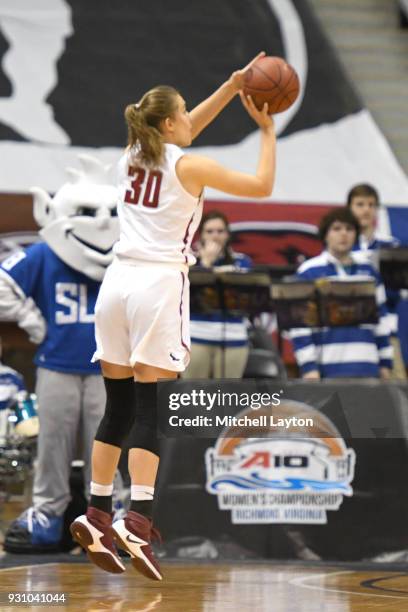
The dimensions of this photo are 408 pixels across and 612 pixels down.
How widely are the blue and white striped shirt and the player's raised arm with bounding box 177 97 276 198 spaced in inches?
113

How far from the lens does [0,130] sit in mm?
10820

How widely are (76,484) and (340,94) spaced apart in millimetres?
6238

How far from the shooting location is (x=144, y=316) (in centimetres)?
460

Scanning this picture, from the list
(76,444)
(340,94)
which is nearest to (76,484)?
(76,444)

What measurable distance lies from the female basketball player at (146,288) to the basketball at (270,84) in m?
0.07

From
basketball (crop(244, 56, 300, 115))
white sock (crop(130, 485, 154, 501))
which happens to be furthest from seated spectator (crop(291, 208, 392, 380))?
white sock (crop(130, 485, 154, 501))

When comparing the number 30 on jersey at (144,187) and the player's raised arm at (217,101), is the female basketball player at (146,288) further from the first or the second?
the player's raised arm at (217,101)

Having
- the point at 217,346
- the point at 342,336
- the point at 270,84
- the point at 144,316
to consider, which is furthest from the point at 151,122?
the point at 217,346

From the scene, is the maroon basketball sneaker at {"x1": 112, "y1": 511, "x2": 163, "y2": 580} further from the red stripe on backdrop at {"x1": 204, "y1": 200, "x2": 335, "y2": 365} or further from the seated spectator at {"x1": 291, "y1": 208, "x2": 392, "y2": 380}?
the red stripe on backdrop at {"x1": 204, "y1": 200, "x2": 335, "y2": 365}

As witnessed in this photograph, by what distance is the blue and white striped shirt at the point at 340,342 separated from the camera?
Answer: 738 centimetres

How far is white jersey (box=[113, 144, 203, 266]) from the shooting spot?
461 centimetres

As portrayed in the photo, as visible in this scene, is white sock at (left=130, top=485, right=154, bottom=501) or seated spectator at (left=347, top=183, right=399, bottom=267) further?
seated spectator at (left=347, top=183, right=399, bottom=267)

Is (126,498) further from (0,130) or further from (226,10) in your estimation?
(226,10)

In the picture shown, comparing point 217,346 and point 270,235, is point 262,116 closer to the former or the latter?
point 217,346
